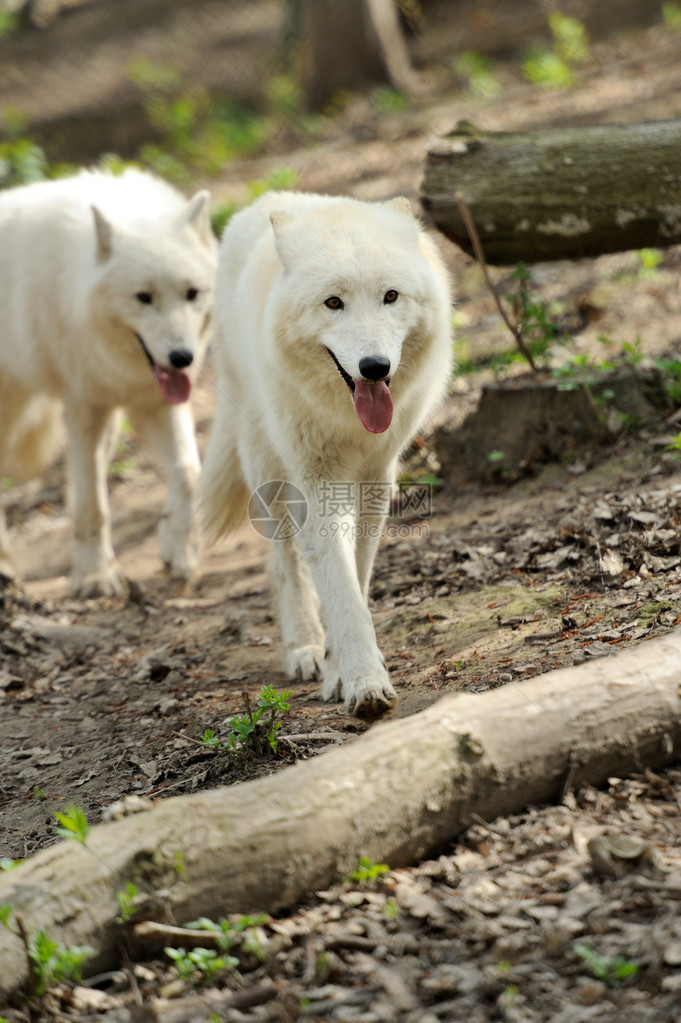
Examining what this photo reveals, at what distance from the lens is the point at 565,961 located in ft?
5.82

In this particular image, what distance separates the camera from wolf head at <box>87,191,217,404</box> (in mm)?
5422

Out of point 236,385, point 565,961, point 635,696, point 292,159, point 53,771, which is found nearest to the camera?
point 565,961

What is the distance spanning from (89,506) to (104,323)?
3.84ft

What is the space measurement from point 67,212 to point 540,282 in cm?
361

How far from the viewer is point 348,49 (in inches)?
495

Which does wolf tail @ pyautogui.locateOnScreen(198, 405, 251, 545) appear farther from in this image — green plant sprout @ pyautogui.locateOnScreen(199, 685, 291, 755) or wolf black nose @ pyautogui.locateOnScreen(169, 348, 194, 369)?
green plant sprout @ pyautogui.locateOnScreen(199, 685, 291, 755)

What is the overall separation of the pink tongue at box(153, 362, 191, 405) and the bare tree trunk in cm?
847

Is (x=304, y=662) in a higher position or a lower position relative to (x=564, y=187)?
lower

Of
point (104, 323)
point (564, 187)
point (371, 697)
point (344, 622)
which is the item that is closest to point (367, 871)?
point (371, 697)

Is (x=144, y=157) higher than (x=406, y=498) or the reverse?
higher

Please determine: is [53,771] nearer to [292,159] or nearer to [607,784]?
[607,784]

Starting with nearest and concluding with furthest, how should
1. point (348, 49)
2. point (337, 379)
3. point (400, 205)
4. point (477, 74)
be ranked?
point (337, 379)
point (400, 205)
point (477, 74)
point (348, 49)

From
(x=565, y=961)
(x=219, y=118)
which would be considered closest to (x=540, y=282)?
(x=565, y=961)
